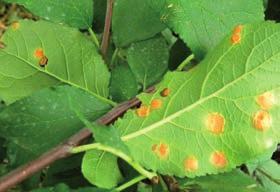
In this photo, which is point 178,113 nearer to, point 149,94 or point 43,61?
point 149,94

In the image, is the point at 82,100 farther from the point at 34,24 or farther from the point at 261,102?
the point at 261,102

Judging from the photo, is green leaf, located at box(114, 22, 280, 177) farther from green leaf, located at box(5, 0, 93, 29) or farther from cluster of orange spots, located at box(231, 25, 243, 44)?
green leaf, located at box(5, 0, 93, 29)

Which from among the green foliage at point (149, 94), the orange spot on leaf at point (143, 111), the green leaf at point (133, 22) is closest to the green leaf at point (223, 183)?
the green foliage at point (149, 94)

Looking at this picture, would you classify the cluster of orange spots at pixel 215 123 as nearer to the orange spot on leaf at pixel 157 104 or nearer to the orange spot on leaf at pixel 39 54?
the orange spot on leaf at pixel 157 104

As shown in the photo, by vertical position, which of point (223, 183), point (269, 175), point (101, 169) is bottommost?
point (269, 175)

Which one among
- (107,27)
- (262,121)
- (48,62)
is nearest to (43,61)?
(48,62)

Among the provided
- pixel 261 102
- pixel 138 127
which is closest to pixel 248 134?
pixel 261 102
